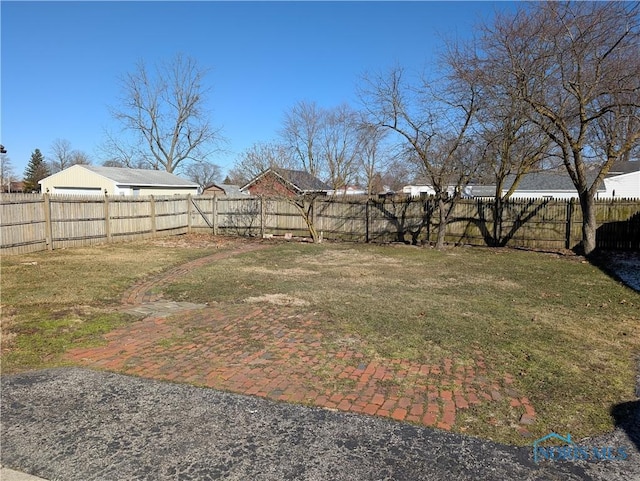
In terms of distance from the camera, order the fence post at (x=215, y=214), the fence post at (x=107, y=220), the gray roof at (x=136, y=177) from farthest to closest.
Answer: the gray roof at (x=136, y=177) < the fence post at (x=215, y=214) < the fence post at (x=107, y=220)

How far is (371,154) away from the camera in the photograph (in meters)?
36.8

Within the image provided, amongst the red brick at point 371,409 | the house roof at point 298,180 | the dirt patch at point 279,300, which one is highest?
the house roof at point 298,180

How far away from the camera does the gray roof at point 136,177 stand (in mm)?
25152

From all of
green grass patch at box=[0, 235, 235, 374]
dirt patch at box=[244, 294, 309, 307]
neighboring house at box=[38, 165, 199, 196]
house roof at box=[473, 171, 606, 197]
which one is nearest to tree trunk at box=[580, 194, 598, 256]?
dirt patch at box=[244, 294, 309, 307]

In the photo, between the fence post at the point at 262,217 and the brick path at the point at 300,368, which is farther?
the fence post at the point at 262,217

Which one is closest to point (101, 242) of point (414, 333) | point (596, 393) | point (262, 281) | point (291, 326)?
point (262, 281)

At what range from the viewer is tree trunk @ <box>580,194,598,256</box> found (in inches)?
488

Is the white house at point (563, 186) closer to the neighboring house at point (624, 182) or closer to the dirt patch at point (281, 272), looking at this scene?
the neighboring house at point (624, 182)

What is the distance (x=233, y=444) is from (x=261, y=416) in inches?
15.4

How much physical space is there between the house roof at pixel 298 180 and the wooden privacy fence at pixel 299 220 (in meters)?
1.38

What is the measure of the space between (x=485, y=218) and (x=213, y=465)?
47.7ft

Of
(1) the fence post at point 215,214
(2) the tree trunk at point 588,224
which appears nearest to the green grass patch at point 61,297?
(1) the fence post at point 215,214

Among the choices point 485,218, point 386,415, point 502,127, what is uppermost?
point 502,127

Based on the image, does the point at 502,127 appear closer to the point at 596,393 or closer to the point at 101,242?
the point at 596,393
